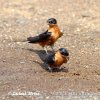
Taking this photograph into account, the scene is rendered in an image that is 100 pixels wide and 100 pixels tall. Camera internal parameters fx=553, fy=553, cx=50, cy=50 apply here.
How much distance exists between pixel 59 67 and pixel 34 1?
23.8 feet

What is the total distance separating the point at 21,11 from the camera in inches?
635

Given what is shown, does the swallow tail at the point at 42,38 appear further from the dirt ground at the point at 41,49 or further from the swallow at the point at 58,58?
the swallow at the point at 58,58

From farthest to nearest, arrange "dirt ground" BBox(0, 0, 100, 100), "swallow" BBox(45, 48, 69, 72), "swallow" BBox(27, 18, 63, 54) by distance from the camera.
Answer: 1. "swallow" BBox(27, 18, 63, 54)
2. "swallow" BBox(45, 48, 69, 72)
3. "dirt ground" BBox(0, 0, 100, 100)

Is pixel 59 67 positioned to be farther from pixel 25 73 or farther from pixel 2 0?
pixel 2 0

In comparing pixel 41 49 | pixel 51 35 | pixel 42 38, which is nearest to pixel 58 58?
pixel 51 35

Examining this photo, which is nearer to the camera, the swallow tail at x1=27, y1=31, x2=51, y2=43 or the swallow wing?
the swallow wing

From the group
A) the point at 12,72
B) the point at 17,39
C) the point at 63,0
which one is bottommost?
the point at 63,0

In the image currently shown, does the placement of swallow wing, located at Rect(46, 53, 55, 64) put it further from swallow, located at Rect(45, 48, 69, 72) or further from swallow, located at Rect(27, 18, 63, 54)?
swallow, located at Rect(27, 18, 63, 54)

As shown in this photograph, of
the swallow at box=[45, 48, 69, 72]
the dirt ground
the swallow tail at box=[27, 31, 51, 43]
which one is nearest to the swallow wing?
the swallow at box=[45, 48, 69, 72]

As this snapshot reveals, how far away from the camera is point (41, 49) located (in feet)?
39.9

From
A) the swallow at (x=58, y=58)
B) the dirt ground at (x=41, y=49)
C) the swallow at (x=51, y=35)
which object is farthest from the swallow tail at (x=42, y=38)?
the swallow at (x=58, y=58)

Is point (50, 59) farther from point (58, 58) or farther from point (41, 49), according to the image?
point (41, 49)

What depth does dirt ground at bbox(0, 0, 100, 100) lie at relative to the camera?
30.9 ft

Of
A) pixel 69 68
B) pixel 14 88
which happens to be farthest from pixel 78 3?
pixel 14 88
